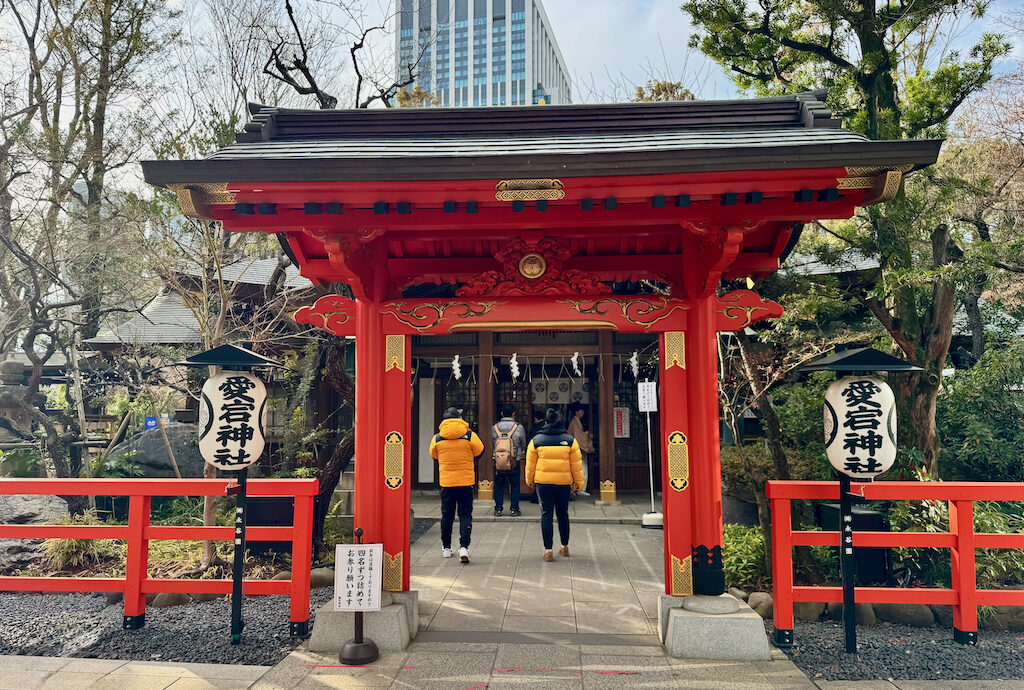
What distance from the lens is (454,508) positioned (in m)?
7.16

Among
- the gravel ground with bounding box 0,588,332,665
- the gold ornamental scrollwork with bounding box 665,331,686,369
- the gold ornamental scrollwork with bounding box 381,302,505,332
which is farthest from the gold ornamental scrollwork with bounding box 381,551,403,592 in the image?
the gold ornamental scrollwork with bounding box 665,331,686,369

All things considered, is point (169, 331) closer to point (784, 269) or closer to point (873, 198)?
point (784, 269)

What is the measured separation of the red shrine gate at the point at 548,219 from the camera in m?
3.92

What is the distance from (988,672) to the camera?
14.0 feet

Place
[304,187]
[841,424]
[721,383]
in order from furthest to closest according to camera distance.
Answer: [721,383]
[841,424]
[304,187]

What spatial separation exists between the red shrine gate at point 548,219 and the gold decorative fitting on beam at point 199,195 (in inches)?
0.5

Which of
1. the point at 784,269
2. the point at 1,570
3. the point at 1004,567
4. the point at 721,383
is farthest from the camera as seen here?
the point at 784,269

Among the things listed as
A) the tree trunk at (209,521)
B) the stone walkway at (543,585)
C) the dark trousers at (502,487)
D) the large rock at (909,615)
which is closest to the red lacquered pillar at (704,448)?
the stone walkway at (543,585)

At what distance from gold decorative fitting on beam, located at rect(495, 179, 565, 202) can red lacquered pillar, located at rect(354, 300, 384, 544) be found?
1538mm

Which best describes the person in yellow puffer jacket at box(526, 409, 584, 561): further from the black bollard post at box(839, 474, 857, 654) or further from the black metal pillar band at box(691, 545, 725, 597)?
the black bollard post at box(839, 474, 857, 654)

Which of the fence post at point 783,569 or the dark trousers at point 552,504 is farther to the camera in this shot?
the dark trousers at point 552,504

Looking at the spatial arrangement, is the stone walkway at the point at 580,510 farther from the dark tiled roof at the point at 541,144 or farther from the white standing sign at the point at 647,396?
the dark tiled roof at the point at 541,144

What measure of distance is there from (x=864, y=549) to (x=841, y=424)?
234 centimetres

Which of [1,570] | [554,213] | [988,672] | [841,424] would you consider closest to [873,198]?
[841,424]
